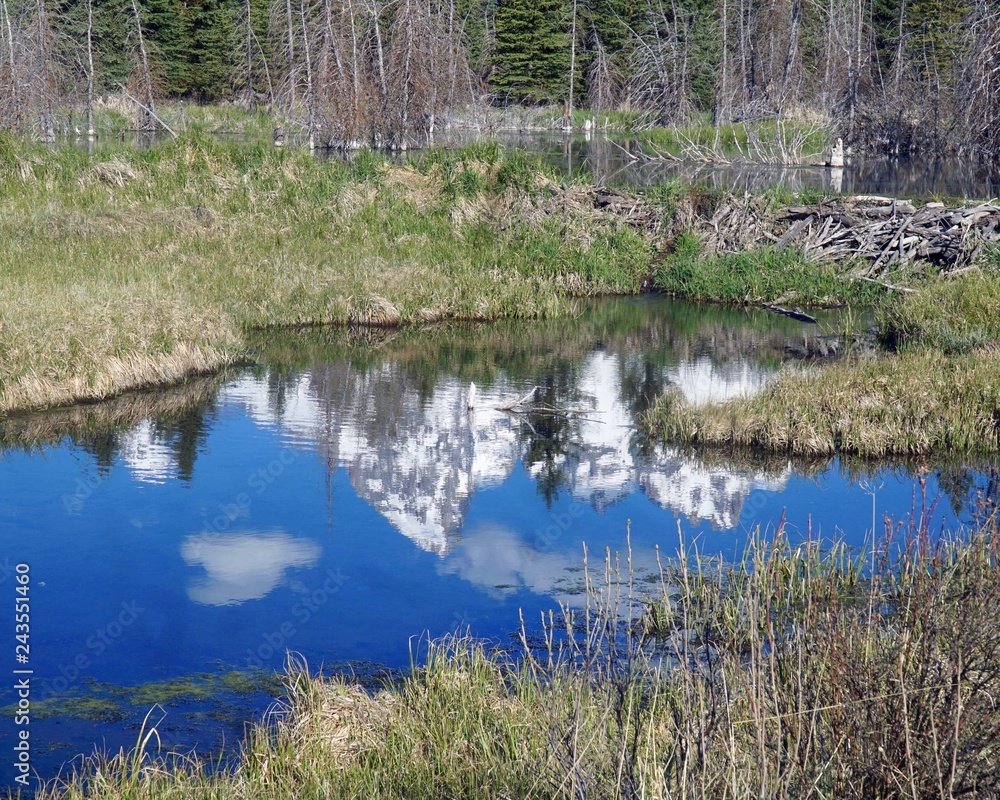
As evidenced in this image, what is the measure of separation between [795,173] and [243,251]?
75.8ft

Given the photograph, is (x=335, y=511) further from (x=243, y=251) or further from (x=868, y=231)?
(x=868, y=231)

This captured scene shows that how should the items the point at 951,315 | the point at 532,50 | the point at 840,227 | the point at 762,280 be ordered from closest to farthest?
the point at 951,315, the point at 762,280, the point at 840,227, the point at 532,50

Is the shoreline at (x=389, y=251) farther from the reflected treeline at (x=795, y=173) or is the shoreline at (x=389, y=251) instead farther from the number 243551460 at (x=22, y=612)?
the number 243551460 at (x=22, y=612)

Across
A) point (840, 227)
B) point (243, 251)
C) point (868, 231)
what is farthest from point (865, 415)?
point (243, 251)

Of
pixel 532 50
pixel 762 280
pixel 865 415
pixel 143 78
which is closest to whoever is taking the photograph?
pixel 865 415

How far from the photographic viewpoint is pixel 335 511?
1044 centimetres

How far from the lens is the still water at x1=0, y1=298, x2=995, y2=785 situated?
723cm

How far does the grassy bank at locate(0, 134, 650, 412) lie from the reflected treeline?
366cm

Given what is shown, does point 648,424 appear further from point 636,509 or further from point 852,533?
point 852,533

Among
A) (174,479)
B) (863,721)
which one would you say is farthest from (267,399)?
(863,721)

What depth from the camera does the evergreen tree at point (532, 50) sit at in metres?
59.4

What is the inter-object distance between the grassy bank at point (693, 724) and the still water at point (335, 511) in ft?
2.83

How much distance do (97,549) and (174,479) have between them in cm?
186

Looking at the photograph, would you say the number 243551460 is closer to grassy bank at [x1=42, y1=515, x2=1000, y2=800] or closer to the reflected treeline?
grassy bank at [x1=42, y1=515, x2=1000, y2=800]
